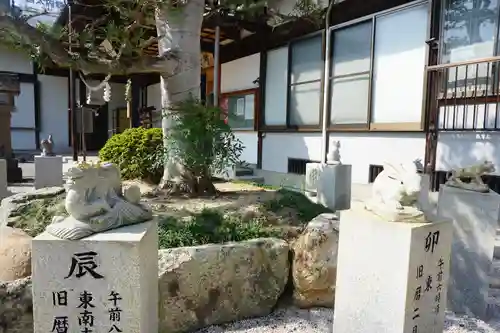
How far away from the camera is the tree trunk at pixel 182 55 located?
429 cm

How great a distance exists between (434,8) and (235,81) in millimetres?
5755

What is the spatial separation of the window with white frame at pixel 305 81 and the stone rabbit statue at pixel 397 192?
5.83 meters

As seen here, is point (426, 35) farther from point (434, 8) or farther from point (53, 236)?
point (53, 236)

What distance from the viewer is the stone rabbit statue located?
216 centimetres

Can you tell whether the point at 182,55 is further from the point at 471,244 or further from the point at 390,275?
the point at 471,244

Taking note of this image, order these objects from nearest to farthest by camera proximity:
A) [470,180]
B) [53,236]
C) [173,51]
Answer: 1. [53,236]
2. [470,180]
3. [173,51]

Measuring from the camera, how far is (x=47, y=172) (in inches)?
294

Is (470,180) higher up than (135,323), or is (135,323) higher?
(470,180)

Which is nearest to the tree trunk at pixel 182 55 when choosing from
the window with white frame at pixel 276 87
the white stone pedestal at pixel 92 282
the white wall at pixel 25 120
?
the white stone pedestal at pixel 92 282

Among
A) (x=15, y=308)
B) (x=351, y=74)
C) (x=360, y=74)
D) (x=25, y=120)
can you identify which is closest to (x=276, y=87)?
(x=351, y=74)

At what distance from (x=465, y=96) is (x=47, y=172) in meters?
7.74

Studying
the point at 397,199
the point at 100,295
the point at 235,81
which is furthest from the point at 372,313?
the point at 235,81

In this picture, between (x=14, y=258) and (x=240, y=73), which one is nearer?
(x=14, y=258)

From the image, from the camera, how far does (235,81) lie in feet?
34.3
